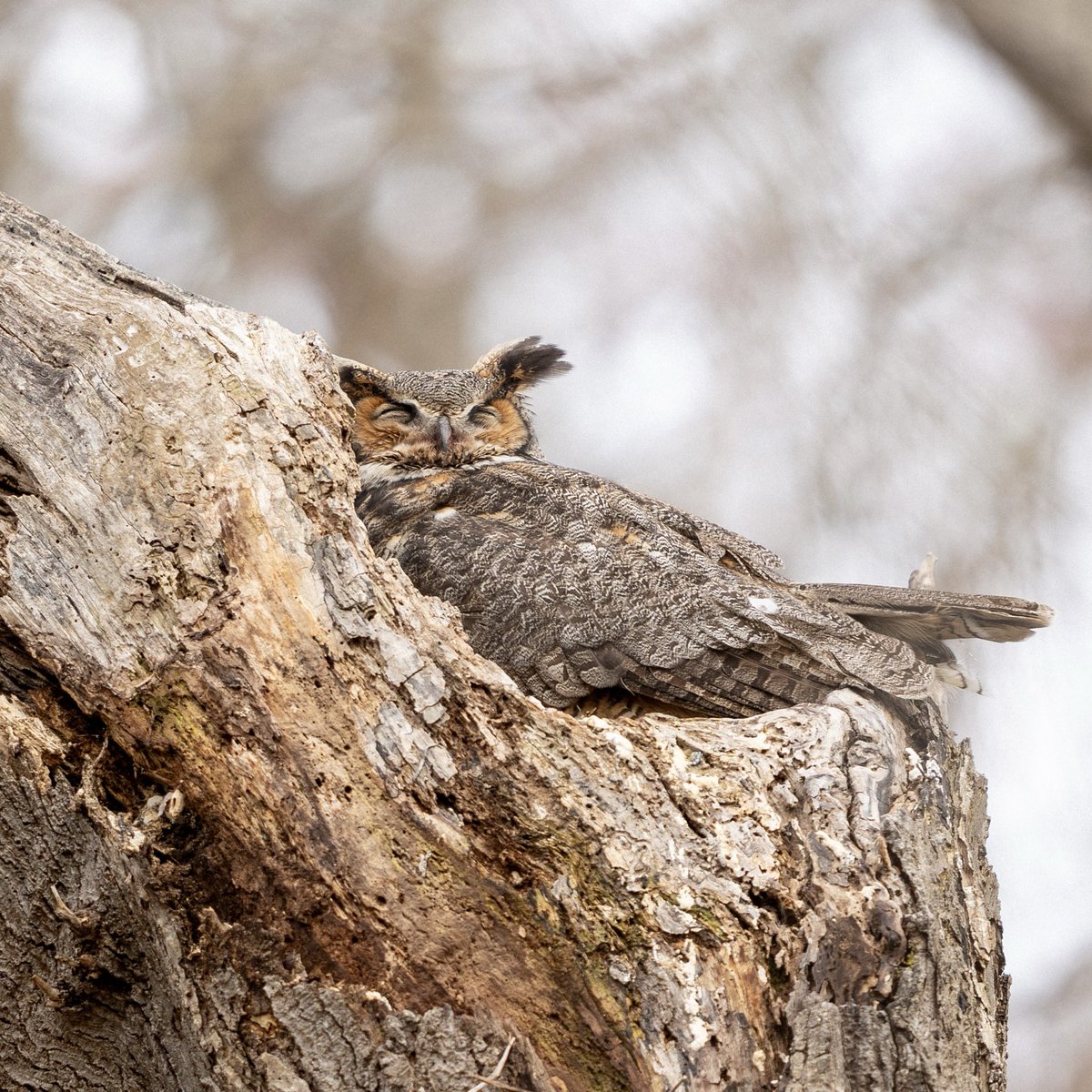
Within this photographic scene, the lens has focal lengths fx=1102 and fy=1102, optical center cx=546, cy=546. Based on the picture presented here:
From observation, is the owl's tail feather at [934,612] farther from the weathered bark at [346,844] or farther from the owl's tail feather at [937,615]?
the weathered bark at [346,844]

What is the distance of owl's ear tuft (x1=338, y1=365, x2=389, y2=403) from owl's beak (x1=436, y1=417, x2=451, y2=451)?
6.4 inches

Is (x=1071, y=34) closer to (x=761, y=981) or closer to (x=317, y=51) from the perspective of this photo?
(x=761, y=981)

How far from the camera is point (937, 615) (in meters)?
2.37

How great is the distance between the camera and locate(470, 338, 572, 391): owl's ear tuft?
303 centimetres

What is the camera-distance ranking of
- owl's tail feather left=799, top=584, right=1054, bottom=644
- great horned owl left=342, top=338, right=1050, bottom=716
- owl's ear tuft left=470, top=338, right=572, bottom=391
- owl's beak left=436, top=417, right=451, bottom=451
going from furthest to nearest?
owl's ear tuft left=470, top=338, right=572, bottom=391 < owl's beak left=436, top=417, right=451, bottom=451 < owl's tail feather left=799, top=584, right=1054, bottom=644 < great horned owl left=342, top=338, right=1050, bottom=716

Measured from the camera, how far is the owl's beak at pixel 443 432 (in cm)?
278

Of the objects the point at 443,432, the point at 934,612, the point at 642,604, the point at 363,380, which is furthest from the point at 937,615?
the point at 363,380

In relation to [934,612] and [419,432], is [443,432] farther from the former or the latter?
[934,612]

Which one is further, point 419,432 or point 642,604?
point 419,432

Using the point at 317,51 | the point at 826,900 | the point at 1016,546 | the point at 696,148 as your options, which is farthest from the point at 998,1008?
the point at 317,51

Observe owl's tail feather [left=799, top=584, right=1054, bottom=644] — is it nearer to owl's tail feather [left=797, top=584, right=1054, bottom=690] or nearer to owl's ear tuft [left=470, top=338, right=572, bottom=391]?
owl's tail feather [left=797, top=584, right=1054, bottom=690]

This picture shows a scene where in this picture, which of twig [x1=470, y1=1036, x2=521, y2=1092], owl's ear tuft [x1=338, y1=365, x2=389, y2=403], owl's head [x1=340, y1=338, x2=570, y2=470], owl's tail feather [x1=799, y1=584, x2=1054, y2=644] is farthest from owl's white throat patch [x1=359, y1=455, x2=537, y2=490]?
twig [x1=470, y1=1036, x2=521, y2=1092]

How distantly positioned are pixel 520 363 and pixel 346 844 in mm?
1785

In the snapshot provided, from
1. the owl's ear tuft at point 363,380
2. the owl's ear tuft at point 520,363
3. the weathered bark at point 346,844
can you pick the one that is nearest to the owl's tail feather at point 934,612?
the weathered bark at point 346,844
